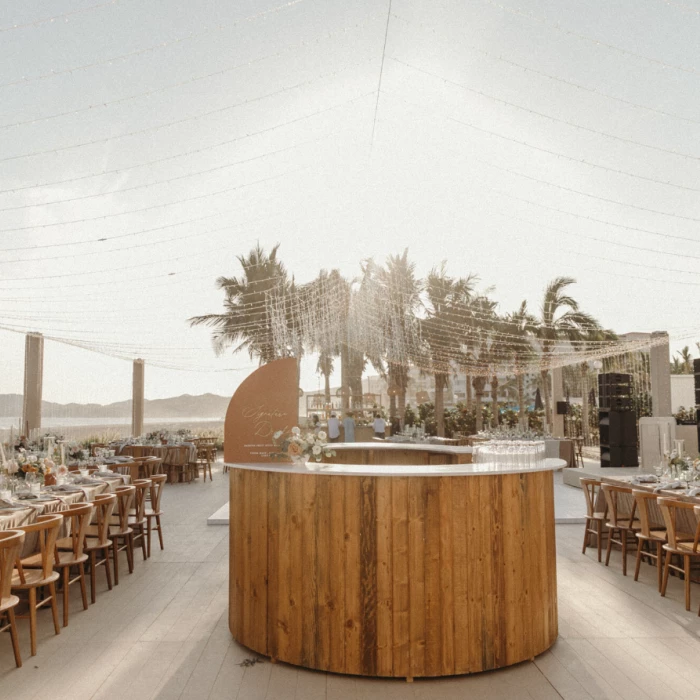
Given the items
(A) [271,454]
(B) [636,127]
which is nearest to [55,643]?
(A) [271,454]

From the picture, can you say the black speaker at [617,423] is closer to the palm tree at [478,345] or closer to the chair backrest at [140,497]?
the palm tree at [478,345]

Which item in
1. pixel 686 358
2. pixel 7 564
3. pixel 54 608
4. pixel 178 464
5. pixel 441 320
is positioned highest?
pixel 441 320

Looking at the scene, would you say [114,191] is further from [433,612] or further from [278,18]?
[433,612]

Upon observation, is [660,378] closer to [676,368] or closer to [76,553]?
[76,553]

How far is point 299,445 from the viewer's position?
4.34 metres

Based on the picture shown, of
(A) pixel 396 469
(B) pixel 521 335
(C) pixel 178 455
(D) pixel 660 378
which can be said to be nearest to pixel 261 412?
(A) pixel 396 469

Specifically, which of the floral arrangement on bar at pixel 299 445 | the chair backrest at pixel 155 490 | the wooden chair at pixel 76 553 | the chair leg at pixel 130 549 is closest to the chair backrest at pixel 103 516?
the wooden chair at pixel 76 553

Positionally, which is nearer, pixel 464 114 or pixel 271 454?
pixel 271 454

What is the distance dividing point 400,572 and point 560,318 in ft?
61.8

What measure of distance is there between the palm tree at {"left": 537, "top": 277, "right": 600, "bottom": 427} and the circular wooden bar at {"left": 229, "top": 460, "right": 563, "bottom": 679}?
57.9ft

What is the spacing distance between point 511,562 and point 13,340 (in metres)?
12.6

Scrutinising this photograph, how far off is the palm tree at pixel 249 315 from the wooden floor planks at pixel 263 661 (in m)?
15.1

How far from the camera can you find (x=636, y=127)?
243 inches

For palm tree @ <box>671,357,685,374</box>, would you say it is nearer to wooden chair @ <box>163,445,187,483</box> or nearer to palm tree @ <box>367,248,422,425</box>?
palm tree @ <box>367,248,422,425</box>
